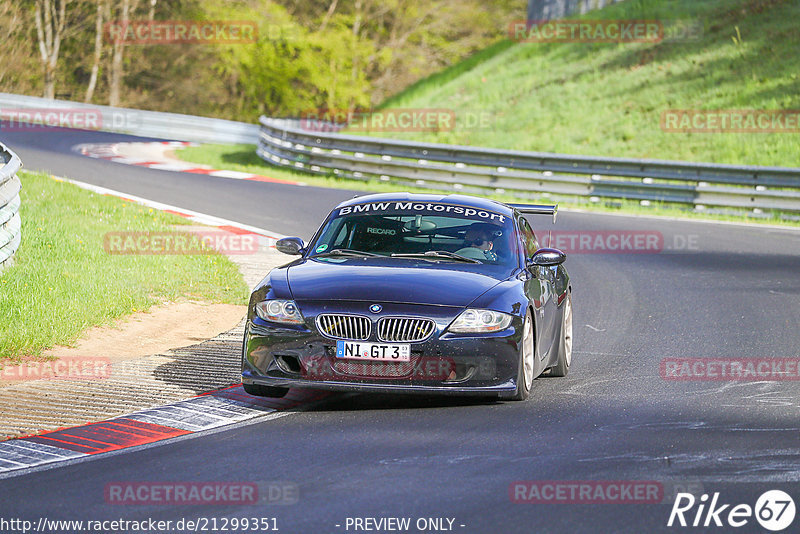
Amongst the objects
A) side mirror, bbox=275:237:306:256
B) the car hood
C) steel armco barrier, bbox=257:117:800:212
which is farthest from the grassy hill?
the car hood

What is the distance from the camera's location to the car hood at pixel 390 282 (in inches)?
314

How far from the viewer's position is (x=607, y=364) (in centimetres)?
1008

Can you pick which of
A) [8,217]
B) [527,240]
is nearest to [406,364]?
[527,240]

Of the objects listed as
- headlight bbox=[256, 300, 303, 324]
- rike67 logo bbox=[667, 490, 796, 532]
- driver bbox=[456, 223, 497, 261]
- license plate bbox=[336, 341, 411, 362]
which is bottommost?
rike67 logo bbox=[667, 490, 796, 532]

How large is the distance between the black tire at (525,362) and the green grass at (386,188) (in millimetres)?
15611

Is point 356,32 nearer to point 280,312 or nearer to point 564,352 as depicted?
point 564,352

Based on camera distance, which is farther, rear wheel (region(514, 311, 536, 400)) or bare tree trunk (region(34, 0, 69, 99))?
bare tree trunk (region(34, 0, 69, 99))

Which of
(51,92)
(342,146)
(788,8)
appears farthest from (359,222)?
(51,92)

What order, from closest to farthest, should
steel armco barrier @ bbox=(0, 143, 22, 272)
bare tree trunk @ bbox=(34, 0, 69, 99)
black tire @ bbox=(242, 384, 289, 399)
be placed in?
black tire @ bbox=(242, 384, 289, 399)
steel armco barrier @ bbox=(0, 143, 22, 272)
bare tree trunk @ bbox=(34, 0, 69, 99)

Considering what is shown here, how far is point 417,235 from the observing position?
924cm

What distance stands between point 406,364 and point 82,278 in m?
6.29

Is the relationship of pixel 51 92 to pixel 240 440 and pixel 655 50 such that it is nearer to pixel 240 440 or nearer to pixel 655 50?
pixel 655 50

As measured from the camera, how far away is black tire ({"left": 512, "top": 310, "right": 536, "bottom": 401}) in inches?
319

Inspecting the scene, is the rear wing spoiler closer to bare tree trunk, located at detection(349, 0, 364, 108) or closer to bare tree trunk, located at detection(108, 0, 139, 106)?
bare tree trunk, located at detection(349, 0, 364, 108)
